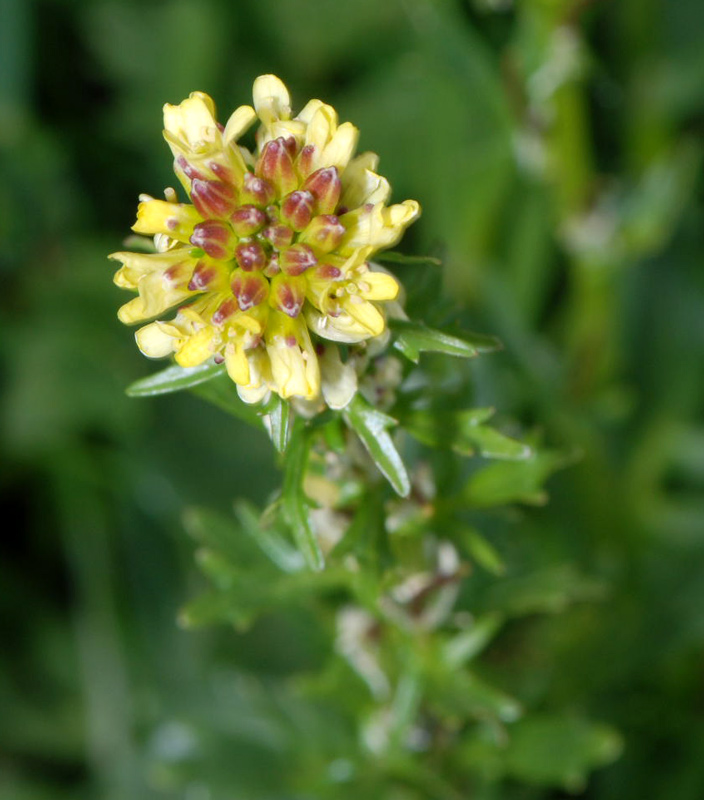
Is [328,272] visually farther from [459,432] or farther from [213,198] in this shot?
[459,432]

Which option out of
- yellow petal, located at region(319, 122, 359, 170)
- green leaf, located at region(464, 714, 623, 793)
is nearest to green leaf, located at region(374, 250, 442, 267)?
yellow petal, located at region(319, 122, 359, 170)

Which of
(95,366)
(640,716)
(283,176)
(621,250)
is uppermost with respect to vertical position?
(283,176)

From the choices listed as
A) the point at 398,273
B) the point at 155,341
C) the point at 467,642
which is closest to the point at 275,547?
the point at 467,642

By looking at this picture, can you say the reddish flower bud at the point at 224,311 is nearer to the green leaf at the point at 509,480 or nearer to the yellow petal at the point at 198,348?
the yellow petal at the point at 198,348

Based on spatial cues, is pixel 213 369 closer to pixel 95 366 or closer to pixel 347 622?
pixel 347 622

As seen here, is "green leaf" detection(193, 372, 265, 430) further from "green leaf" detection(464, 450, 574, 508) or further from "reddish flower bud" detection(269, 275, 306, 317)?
"green leaf" detection(464, 450, 574, 508)

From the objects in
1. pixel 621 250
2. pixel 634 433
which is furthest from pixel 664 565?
pixel 621 250

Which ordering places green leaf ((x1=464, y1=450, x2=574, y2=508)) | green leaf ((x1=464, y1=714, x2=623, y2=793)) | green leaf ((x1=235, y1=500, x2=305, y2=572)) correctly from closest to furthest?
green leaf ((x1=464, y1=450, x2=574, y2=508))
green leaf ((x1=235, y1=500, x2=305, y2=572))
green leaf ((x1=464, y1=714, x2=623, y2=793))
